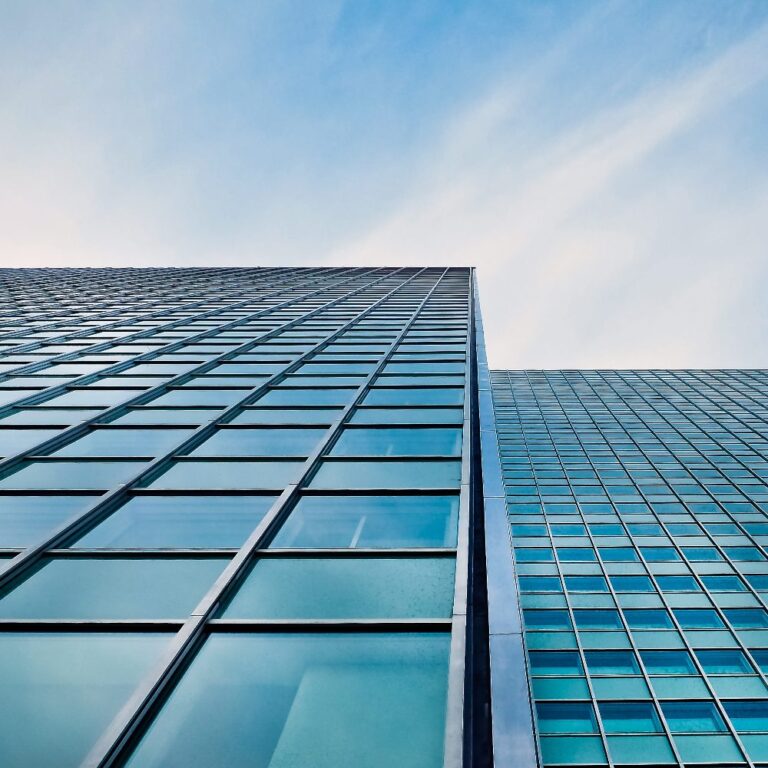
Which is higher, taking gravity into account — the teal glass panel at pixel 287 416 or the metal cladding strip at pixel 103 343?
the metal cladding strip at pixel 103 343

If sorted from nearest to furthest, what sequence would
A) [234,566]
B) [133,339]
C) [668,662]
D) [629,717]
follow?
[234,566], [629,717], [668,662], [133,339]

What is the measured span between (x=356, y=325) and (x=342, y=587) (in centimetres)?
2185

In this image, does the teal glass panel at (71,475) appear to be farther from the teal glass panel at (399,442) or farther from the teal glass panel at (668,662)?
the teal glass panel at (668,662)

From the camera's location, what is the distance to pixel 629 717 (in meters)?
21.0

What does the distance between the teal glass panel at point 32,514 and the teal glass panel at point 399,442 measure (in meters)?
4.45

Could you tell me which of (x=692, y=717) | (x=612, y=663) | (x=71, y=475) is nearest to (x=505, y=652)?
(x=71, y=475)

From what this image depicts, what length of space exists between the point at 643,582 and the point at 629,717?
8.87 meters

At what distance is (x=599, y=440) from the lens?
50.6 metres

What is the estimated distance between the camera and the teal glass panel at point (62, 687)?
16.7 feet

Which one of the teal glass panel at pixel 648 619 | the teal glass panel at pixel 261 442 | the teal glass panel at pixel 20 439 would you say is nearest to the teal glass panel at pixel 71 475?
the teal glass panel at pixel 20 439

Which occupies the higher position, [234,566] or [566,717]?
[234,566]

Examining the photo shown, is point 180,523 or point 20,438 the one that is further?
point 20,438

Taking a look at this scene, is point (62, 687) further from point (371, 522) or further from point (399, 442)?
point (399, 442)

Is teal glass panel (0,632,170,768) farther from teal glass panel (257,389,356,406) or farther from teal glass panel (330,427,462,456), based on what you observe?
teal glass panel (257,389,356,406)
